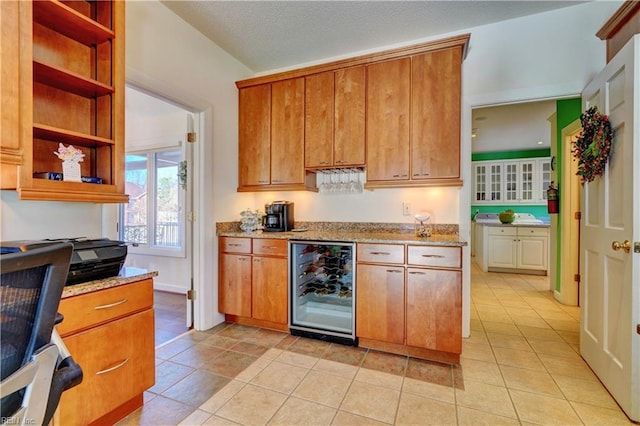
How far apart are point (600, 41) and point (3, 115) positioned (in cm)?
399

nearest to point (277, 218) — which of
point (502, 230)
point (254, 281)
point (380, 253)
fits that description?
point (254, 281)

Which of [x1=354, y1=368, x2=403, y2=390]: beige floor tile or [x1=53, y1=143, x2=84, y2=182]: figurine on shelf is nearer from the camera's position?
[x1=53, y1=143, x2=84, y2=182]: figurine on shelf

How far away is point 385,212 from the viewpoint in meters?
2.93

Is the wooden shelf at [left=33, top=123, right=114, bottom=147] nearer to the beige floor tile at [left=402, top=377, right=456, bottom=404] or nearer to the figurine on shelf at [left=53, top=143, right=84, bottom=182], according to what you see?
the figurine on shelf at [left=53, top=143, right=84, bottom=182]

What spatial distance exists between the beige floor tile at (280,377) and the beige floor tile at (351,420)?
379 millimetres

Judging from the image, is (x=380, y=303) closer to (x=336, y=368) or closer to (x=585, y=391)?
(x=336, y=368)

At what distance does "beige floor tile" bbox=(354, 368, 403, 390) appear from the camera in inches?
75.7

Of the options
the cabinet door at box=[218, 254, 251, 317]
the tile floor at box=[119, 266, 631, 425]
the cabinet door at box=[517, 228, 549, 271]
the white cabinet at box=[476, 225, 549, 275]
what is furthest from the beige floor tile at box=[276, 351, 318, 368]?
the cabinet door at box=[517, 228, 549, 271]

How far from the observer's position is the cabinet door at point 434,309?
213cm

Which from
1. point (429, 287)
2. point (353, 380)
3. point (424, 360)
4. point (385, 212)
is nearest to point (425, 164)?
point (385, 212)

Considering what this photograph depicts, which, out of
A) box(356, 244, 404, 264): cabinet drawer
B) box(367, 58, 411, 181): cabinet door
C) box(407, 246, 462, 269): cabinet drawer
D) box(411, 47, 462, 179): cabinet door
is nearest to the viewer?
box(407, 246, 462, 269): cabinet drawer

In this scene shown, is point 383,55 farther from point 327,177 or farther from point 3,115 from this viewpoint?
point 3,115

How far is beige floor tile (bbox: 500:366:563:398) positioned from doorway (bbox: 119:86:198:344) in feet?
12.0

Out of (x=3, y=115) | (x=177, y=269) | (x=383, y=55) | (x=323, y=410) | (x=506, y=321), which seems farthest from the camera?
(x=177, y=269)
